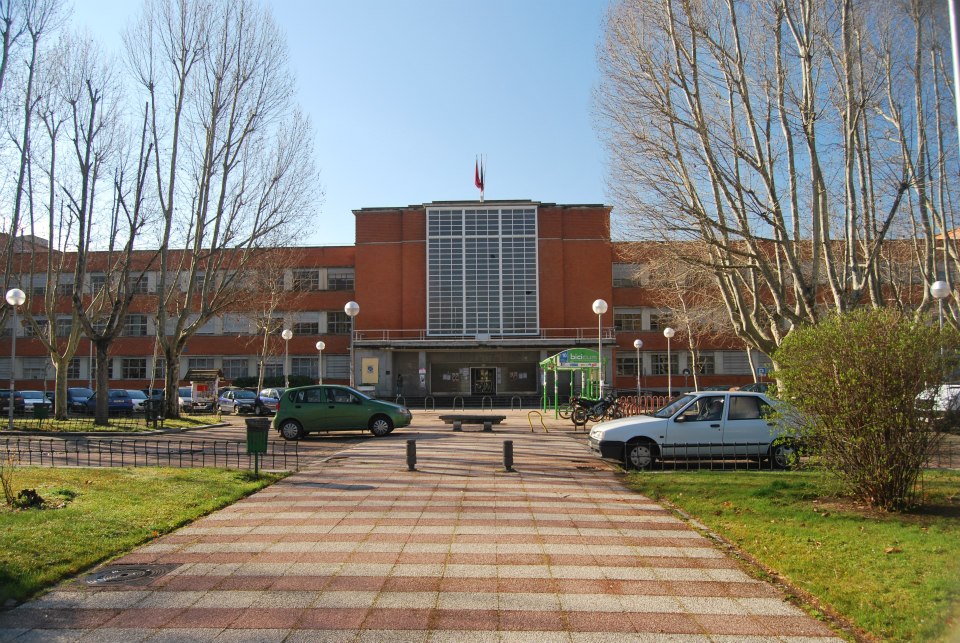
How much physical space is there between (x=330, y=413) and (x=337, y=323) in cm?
3486

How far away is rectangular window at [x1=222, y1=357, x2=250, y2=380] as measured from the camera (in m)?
53.4

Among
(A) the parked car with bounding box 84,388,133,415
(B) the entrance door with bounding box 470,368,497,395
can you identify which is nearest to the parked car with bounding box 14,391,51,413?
(A) the parked car with bounding box 84,388,133,415

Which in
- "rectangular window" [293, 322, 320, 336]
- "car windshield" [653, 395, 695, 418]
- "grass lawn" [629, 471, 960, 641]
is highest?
"rectangular window" [293, 322, 320, 336]

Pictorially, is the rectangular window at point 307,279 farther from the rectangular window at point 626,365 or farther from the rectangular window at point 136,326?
the rectangular window at point 626,365

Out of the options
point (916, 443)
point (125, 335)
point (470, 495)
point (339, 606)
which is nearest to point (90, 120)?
point (470, 495)

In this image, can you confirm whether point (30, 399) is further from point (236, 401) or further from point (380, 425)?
point (380, 425)

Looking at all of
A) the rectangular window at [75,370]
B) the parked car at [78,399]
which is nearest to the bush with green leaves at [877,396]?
the parked car at [78,399]

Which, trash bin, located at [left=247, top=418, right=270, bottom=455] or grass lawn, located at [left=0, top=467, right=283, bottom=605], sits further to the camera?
trash bin, located at [left=247, top=418, right=270, bottom=455]

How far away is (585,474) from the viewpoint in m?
12.4

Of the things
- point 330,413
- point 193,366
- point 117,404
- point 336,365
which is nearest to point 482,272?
point 336,365

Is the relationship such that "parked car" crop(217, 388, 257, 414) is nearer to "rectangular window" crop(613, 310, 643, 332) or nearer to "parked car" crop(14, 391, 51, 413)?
"parked car" crop(14, 391, 51, 413)

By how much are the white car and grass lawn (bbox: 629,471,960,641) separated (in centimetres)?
156

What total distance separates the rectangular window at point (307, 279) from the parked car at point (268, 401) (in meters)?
17.3

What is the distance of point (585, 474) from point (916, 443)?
5510mm
